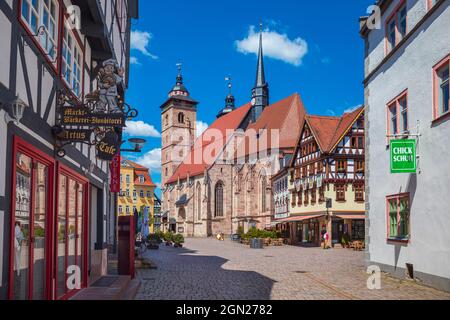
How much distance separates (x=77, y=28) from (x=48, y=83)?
7.25 feet

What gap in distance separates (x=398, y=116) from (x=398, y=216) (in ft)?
9.07

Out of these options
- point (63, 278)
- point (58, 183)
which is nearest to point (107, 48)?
point (58, 183)

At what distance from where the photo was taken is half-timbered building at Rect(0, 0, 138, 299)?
5.87 m

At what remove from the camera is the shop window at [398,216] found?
1456 cm

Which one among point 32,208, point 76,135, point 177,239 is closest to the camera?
point 32,208

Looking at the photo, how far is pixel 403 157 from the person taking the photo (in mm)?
13414

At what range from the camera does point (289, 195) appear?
44094 millimetres

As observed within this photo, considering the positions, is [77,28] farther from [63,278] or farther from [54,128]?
[63,278]

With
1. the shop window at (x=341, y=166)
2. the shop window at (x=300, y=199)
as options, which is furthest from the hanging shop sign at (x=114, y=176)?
the shop window at (x=300, y=199)

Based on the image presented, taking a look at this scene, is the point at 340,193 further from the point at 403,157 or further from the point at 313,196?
the point at 403,157

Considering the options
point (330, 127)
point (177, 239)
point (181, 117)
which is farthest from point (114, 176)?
point (181, 117)

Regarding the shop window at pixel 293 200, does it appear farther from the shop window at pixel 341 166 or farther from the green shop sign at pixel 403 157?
the green shop sign at pixel 403 157

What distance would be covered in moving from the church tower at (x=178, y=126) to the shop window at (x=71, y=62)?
254 ft
